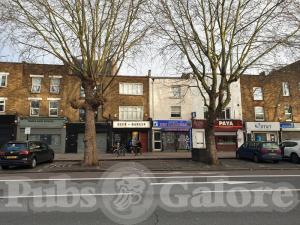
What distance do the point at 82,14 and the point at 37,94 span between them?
18628mm

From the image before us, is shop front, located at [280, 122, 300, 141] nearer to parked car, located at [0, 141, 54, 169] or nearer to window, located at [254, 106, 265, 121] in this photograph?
window, located at [254, 106, 265, 121]

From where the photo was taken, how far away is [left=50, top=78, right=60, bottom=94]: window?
34406 mm

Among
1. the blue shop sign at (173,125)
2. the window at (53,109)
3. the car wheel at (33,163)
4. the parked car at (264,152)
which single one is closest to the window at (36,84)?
the window at (53,109)

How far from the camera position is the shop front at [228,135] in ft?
121

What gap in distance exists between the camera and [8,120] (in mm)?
32469

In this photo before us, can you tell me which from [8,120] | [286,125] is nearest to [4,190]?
[8,120]

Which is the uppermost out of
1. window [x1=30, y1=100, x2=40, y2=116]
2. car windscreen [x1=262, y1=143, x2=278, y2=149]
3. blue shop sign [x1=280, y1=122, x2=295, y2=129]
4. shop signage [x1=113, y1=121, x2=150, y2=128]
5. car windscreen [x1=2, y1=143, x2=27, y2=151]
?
window [x1=30, y1=100, x2=40, y2=116]

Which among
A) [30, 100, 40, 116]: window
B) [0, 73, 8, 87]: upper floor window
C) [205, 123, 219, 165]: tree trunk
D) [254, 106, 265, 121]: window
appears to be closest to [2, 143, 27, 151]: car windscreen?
[205, 123, 219, 165]: tree trunk

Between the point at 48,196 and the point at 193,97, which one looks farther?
the point at 193,97

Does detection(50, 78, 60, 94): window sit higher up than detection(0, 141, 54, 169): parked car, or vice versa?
detection(50, 78, 60, 94): window

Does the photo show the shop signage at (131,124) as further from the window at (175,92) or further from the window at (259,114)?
the window at (259,114)

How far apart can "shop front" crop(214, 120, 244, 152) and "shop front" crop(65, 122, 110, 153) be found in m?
12.5

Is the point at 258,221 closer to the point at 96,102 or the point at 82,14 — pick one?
the point at 96,102

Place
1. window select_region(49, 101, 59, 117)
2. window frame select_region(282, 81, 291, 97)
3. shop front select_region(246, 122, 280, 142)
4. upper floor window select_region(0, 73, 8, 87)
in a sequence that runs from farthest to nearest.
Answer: window frame select_region(282, 81, 291, 97) → shop front select_region(246, 122, 280, 142) → window select_region(49, 101, 59, 117) → upper floor window select_region(0, 73, 8, 87)
